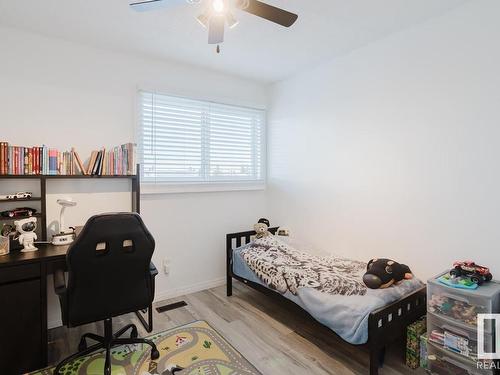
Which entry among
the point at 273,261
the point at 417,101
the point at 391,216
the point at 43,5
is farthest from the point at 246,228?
the point at 43,5

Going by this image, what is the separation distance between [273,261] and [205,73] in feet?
→ 7.38

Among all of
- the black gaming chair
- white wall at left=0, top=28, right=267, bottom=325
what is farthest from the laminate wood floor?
the black gaming chair

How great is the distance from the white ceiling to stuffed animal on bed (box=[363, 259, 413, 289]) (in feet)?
6.28

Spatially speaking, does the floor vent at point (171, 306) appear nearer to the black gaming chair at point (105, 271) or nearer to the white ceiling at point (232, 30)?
the black gaming chair at point (105, 271)

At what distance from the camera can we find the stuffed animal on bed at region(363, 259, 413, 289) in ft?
7.00

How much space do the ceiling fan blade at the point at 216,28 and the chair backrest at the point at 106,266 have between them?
4.16 feet

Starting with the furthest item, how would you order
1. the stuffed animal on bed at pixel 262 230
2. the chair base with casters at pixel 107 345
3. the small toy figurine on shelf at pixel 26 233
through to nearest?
the stuffed animal on bed at pixel 262 230
the small toy figurine on shelf at pixel 26 233
the chair base with casters at pixel 107 345

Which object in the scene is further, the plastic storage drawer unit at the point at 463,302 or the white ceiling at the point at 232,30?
the white ceiling at the point at 232,30

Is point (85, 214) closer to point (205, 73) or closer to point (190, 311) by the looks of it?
point (190, 311)

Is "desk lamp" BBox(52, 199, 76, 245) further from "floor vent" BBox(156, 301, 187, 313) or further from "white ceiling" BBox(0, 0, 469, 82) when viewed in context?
"white ceiling" BBox(0, 0, 469, 82)

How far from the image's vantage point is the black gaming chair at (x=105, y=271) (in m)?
1.77

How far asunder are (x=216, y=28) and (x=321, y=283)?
1952 mm

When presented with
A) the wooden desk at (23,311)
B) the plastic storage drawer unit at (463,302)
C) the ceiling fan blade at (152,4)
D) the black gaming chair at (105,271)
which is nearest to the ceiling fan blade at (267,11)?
the ceiling fan blade at (152,4)

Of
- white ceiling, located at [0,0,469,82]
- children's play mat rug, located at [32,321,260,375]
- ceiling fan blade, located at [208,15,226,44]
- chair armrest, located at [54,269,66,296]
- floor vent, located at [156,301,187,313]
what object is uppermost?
white ceiling, located at [0,0,469,82]
